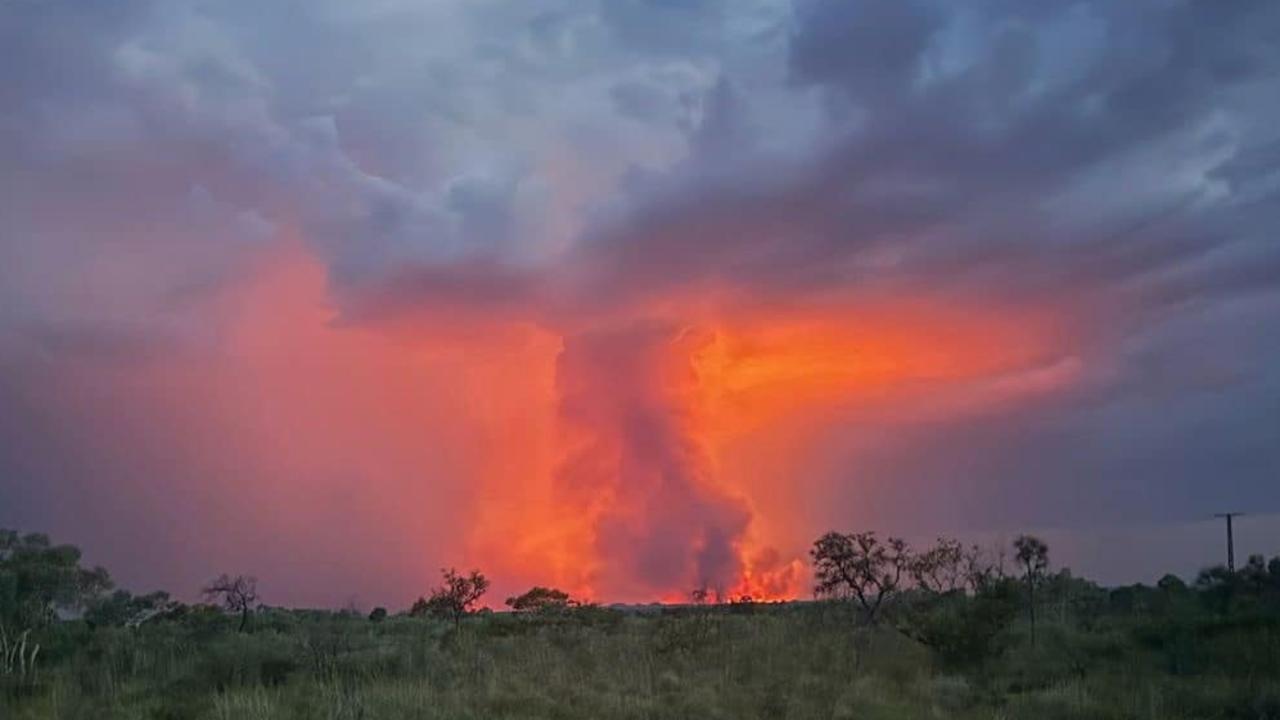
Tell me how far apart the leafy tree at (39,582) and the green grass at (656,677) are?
4.67ft

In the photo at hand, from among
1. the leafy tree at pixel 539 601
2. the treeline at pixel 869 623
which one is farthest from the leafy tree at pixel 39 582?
the leafy tree at pixel 539 601

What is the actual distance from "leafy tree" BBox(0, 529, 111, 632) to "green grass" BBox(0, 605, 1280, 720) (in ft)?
4.67

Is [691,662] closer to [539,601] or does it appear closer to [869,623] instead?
[869,623]

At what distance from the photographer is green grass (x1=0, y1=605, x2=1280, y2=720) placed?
22547mm

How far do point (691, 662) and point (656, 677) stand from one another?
3.84 m

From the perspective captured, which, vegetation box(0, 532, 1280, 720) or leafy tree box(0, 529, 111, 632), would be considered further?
leafy tree box(0, 529, 111, 632)

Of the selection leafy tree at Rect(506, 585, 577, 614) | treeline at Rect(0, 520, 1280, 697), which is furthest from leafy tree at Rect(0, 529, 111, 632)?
leafy tree at Rect(506, 585, 577, 614)

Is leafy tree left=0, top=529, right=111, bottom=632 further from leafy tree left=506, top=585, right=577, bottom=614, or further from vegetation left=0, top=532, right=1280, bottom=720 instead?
leafy tree left=506, top=585, right=577, bottom=614

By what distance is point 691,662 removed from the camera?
104ft

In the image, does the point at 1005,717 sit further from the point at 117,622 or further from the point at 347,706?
the point at 117,622

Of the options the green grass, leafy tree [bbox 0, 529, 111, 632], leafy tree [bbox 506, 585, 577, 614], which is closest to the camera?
the green grass

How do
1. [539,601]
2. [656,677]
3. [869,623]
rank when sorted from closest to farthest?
[656,677]
[869,623]
[539,601]

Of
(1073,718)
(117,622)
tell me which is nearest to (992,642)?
(1073,718)

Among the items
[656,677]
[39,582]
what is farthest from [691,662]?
[39,582]
